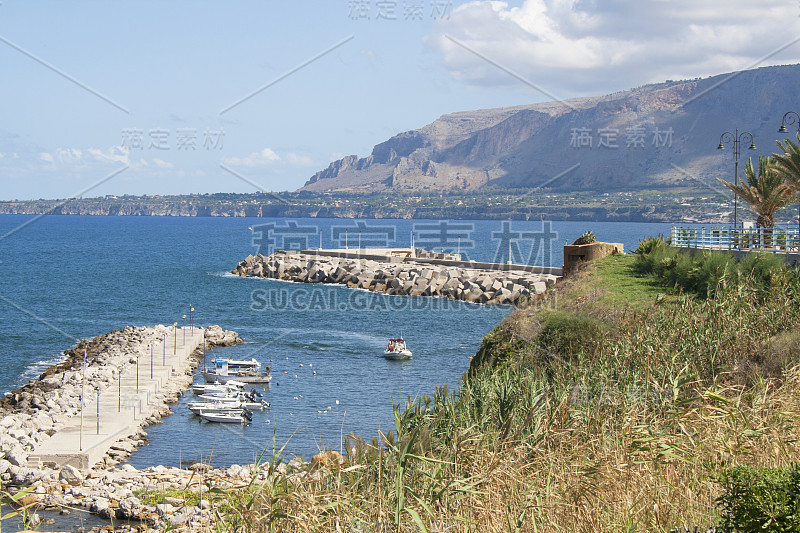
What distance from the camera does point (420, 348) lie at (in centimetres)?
3612

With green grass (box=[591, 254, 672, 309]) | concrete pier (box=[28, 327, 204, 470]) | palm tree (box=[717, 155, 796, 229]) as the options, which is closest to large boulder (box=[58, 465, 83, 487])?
concrete pier (box=[28, 327, 204, 470])

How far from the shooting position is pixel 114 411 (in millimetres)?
23656

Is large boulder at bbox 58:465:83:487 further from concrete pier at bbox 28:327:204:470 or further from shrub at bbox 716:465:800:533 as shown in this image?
shrub at bbox 716:465:800:533

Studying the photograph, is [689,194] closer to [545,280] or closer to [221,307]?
[545,280]

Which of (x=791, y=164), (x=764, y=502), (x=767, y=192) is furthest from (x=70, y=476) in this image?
(x=767, y=192)

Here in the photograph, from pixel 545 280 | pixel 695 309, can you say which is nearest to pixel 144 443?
pixel 695 309

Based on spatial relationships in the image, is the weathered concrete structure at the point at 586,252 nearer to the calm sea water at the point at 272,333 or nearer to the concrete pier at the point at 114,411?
the calm sea water at the point at 272,333

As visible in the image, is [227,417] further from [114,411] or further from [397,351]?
[397,351]

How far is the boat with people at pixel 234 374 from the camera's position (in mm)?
29641

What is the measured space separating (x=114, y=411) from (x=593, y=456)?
746 inches

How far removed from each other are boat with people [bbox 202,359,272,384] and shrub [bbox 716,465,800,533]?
25.3 meters

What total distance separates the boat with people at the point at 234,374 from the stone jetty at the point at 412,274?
19.6 m

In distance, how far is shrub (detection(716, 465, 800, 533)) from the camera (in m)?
5.30

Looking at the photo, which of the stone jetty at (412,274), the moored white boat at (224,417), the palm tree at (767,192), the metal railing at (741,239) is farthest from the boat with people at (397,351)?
the palm tree at (767,192)
